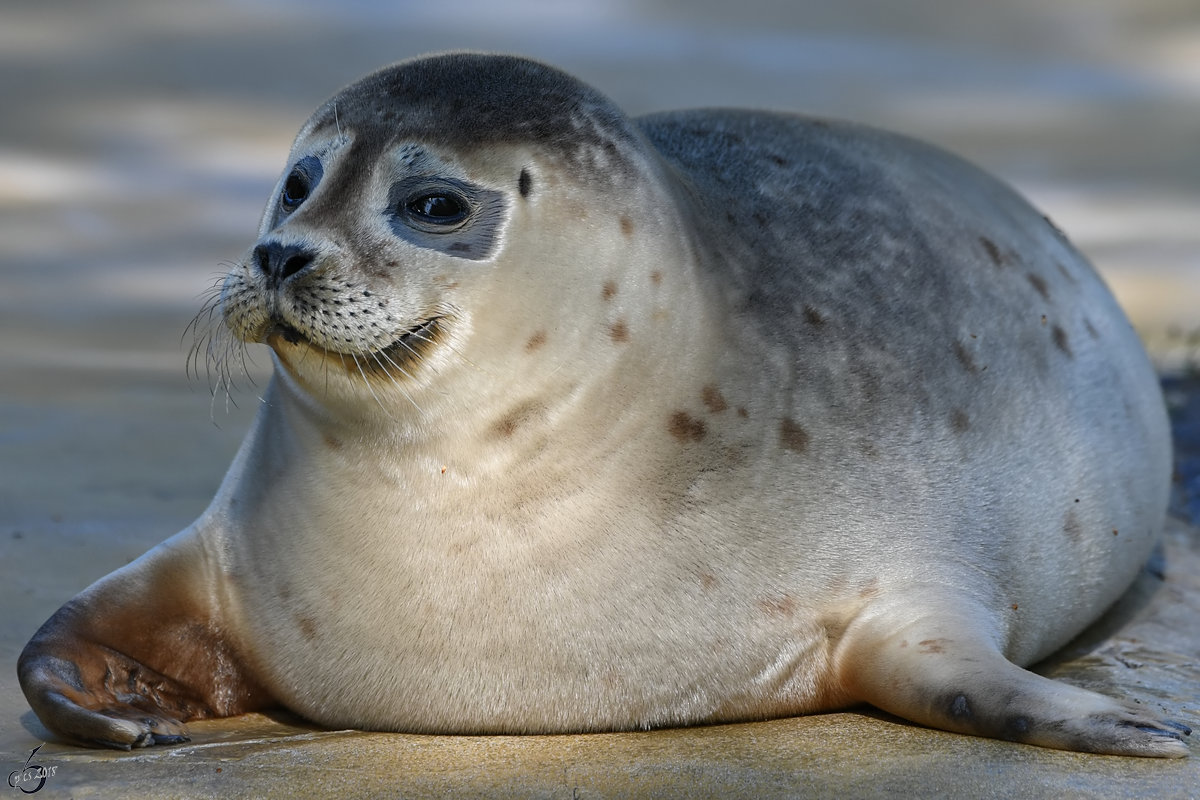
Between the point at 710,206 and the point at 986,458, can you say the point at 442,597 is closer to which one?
the point at 710,206

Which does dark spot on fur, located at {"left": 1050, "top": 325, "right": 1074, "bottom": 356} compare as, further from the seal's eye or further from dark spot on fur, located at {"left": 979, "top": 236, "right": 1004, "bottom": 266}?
the seal's eye

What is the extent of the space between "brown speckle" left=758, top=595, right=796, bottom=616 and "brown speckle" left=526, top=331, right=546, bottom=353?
2.09 feet

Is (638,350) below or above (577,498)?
above

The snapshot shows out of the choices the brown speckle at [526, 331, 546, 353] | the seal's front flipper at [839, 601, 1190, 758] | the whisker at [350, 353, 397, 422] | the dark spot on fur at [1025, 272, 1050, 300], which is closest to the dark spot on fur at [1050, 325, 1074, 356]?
the dark spot on fur at [1025, 272, 1050, 300]

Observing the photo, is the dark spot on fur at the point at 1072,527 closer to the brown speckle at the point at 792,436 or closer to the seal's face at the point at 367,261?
the brown speckle at the point at 792,436

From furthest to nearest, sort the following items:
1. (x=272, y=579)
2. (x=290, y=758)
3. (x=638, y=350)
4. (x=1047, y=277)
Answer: (x=1047, y=277)
(x=272, y=579)
(x=638, y=350)
(x=290, y=758)

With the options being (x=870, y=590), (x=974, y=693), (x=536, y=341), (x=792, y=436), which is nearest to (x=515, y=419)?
(x=536, y=341)

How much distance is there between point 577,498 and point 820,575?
497mm

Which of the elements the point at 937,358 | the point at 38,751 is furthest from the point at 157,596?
the point at 937,358

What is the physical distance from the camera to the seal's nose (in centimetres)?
257

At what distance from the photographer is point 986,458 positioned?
3.26 meters

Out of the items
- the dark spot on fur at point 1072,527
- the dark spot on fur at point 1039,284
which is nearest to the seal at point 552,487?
the dark spot on fur at point 1072,527

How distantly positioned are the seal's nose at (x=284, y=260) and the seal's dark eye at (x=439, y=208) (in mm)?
219

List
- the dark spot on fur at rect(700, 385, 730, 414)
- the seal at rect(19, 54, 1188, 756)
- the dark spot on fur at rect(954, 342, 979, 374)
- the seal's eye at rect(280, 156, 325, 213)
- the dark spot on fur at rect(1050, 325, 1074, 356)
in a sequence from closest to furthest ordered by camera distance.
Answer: the seal at rect(19, 54, 1188, 756) < the seal's eye at rect(280, 156, 325, 213) < the dark spot on fur at rect(700, 385, 730, 414) < the dark spot on fur at rect(954, 342, 979, 374) < the dark spot on fur at rect(1050, 325, 1074, 356)
